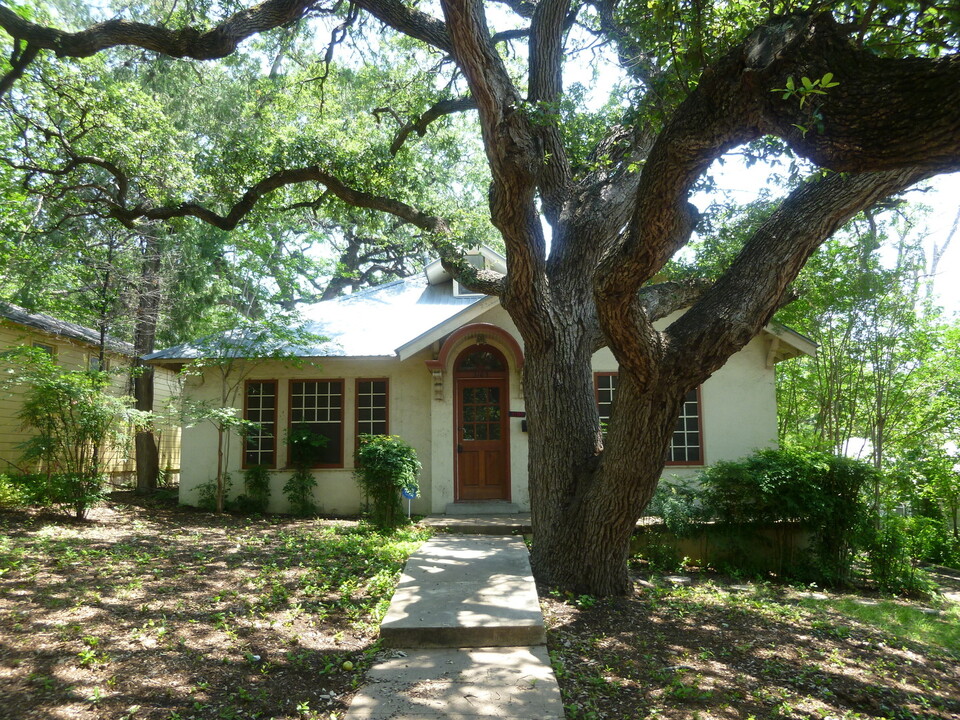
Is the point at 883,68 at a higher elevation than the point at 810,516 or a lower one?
higher

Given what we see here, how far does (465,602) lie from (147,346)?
42.4 ft

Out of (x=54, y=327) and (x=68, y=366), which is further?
(x=68, y=366)

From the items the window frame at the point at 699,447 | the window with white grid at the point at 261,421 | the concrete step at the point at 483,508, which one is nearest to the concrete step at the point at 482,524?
the concrete step at the point at 483,508

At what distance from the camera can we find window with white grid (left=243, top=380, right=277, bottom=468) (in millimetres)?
13070

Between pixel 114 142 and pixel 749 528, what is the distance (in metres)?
11.9

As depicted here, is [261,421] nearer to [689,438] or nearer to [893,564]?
[689,438]

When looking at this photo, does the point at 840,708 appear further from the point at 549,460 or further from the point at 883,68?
the point at 883,68

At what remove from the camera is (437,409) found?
12.7m

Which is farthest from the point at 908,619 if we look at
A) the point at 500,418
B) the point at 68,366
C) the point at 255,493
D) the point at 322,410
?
the point at 68,366

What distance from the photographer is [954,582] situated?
34.9ft

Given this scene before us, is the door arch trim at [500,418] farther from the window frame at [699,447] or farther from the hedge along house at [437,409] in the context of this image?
the window frame at [699,447]

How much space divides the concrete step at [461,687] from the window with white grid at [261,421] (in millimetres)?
9024

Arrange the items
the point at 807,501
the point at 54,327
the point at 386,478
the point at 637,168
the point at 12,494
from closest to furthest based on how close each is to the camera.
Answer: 1. the point at 637,168
2. the point at 807,501
3. the point at 386,478
4. the point at 12,494
5. the point at 54,327

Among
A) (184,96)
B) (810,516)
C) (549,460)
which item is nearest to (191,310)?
(184,96)
